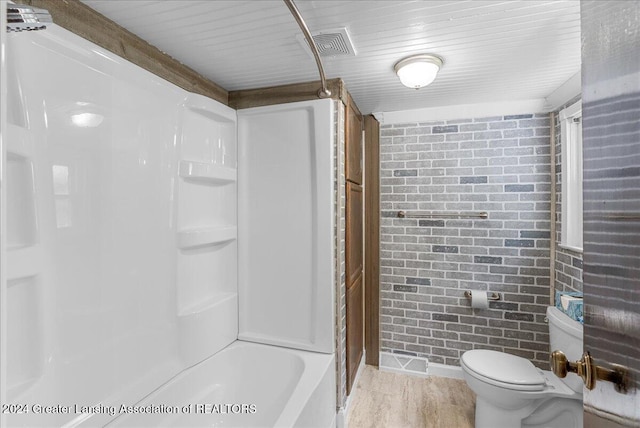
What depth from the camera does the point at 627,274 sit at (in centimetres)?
58

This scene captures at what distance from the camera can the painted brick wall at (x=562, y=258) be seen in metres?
2.02

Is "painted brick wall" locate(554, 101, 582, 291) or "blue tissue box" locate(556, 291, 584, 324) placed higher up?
"painted brick wall" locate(554, 101, 582, 291)

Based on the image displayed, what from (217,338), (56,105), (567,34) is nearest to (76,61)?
(56,105)

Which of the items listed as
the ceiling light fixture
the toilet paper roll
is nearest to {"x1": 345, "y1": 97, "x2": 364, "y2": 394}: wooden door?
the ceiling light fixture

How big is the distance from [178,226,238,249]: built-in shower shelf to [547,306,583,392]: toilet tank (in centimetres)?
210

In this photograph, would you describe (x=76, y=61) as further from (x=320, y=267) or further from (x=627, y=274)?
(x=627, y=274)

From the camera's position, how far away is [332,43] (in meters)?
1.50

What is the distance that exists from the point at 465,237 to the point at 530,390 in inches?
44.2

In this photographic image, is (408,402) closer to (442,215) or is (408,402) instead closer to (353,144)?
(442,215)

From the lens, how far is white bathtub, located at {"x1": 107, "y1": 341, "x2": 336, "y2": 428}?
1504 mm

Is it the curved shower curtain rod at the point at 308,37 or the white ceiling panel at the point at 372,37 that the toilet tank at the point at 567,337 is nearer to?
the white ceiling panel at the point at 372,37

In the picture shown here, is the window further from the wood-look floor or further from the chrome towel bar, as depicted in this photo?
the wood-look floor

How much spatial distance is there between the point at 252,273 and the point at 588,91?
6.32 ft

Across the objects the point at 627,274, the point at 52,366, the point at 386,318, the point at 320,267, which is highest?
the point at 627,274
